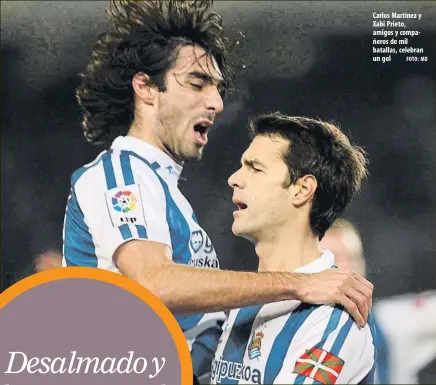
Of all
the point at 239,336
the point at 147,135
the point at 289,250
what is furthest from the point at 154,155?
the point at 239,336

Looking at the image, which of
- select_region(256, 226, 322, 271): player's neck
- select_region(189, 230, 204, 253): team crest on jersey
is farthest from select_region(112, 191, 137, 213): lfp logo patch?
select_region(256, 226, 322, 271): player's neck

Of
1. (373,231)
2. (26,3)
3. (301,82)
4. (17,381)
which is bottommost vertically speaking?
(17,381)

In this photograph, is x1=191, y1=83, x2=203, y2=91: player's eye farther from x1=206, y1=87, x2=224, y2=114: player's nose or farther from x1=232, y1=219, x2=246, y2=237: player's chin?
x1=232, y1=219, x2=246, y2=237: player's chin

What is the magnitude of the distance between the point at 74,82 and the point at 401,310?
1316 mm

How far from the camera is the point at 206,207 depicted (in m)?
2.39

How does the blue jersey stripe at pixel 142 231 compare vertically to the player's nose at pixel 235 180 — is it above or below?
below

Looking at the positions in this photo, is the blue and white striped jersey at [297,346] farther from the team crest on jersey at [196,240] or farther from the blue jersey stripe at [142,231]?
the blue jersey stripe at [142,231]

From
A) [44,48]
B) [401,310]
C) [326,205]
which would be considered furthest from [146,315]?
[44,48]

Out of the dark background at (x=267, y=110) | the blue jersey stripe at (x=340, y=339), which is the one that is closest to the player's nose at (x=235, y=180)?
the dark background at (x=267, y=110)

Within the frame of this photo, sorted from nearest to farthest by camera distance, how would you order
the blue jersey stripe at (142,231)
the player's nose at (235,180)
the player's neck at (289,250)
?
the blue jersey stripe at (142,231) < the player's neck at (289,250) < the player's nose at (235,180)

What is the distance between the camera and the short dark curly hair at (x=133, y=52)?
2359mm

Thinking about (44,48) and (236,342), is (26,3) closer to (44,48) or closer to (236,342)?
(44,48)

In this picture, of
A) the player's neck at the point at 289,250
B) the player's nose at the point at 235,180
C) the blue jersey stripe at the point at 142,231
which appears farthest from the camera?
the player's nose at the point at 235,180

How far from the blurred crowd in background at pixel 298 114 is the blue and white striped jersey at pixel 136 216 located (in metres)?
0.06
